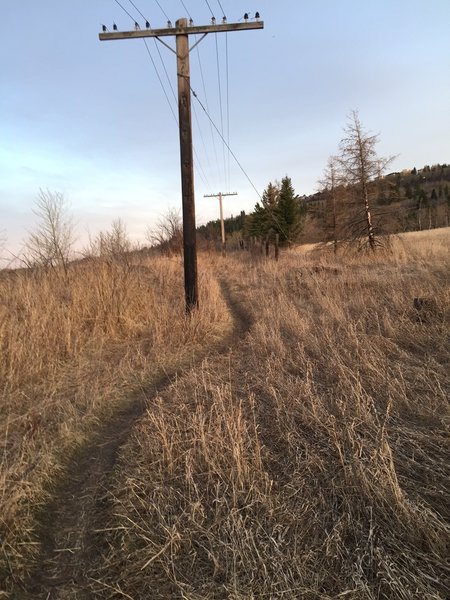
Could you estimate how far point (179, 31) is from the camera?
27.1 ft

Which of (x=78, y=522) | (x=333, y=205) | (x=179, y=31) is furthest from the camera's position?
(x=333, y=205)

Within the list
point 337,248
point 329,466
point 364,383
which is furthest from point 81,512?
point 337,248

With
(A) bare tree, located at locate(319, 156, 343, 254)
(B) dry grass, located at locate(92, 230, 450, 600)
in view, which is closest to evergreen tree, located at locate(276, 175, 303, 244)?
(A) bare tree, located at locate(319, 156, 343, 254)

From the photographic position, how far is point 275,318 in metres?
8.30

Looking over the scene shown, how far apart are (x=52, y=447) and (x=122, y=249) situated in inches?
284

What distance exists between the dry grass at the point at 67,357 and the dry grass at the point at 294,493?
642 millimetres

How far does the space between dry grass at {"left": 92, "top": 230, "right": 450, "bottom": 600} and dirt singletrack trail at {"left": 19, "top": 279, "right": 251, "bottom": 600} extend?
12cm

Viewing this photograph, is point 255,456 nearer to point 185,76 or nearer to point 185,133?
point 185,133

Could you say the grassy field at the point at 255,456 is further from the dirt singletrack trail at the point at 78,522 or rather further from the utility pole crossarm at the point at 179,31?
the utility pole crossarm at the point at 179,31

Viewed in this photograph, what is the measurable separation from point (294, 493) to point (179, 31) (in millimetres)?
9217

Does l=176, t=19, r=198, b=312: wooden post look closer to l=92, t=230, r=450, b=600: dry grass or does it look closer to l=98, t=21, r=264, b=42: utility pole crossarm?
l=98, t=21, r=264, b=42: utility pole crossarm

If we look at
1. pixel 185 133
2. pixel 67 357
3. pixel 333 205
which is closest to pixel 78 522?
pixel 67 357

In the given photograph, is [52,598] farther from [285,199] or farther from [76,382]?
[285,199]

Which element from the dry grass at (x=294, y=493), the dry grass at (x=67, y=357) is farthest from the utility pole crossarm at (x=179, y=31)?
the dry grass at (x=294, y=493)
